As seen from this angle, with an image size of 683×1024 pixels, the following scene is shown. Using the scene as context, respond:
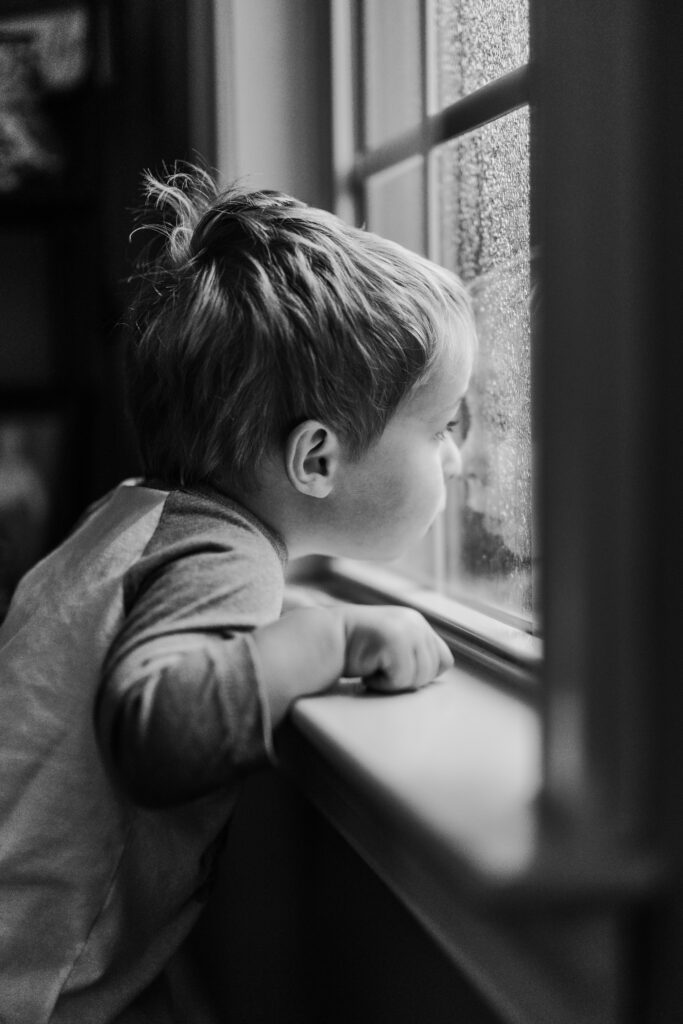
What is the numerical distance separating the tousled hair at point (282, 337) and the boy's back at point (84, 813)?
7 cm

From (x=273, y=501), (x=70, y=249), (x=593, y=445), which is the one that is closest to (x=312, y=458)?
(x=273, y=501)

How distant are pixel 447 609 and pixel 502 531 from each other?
12cm

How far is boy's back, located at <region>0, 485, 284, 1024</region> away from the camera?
847 mm

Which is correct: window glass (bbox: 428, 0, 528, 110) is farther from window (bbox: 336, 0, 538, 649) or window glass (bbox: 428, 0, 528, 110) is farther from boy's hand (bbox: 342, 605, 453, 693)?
boy's hand (bbox: 342, 605, 453, 693)

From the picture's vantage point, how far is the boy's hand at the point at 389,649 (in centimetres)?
79

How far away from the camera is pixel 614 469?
47 centimetres

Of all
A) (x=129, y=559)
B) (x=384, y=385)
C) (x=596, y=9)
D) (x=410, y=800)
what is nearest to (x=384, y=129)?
(x=384, y=385)

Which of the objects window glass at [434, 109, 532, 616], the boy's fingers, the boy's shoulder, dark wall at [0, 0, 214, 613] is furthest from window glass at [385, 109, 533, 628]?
dark wall at [0, 0, 214, 613]

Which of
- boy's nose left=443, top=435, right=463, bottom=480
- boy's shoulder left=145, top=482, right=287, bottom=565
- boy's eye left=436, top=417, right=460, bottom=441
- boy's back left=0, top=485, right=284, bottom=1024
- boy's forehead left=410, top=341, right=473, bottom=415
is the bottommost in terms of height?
boy's back left=0, top=485, right=284, bottom=1024

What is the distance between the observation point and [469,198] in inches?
41.8

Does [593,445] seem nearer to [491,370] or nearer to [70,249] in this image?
[491,370]

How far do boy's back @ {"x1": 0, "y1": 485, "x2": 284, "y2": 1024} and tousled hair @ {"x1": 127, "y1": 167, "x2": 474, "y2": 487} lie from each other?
0.23 feet

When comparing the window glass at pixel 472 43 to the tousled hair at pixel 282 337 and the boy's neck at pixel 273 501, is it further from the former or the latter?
the boy's neck at pixel 273 501

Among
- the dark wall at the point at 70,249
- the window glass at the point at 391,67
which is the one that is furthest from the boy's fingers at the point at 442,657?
the dark wall at the point at 70,249
